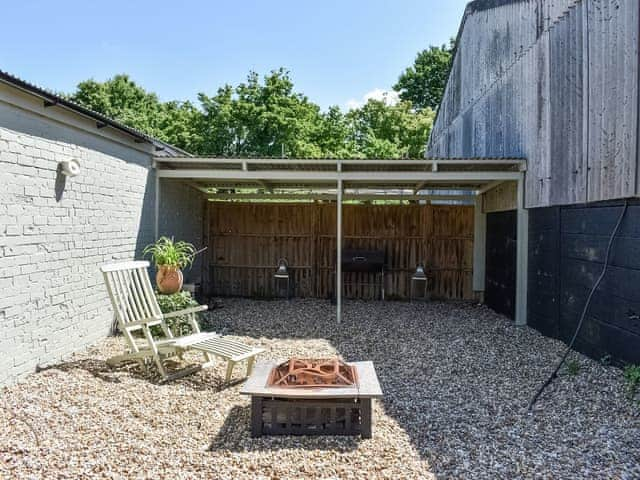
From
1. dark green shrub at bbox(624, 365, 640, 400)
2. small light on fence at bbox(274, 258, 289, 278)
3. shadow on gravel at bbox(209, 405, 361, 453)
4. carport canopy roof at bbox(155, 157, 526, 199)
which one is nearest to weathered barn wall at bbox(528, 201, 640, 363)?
dark green shrub at bbox(624, 365, 640, 400)

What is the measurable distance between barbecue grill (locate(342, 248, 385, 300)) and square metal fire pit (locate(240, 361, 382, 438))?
19.3ft

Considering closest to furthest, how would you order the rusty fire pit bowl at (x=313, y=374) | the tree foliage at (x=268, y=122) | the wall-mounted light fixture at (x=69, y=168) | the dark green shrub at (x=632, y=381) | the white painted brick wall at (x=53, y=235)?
the rusty fire pit bowl at (x=313, y=374) → the dark green shrub at (x=632, y=381) → the white painted brick wall at (x=53, y=235) → the wall-mounted light fixture at (x=69, y=168) → the tree foliage at (x=268, y=122)

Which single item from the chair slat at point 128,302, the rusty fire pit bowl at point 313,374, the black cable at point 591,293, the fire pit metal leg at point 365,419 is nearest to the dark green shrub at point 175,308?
the chair slat at point 128,302

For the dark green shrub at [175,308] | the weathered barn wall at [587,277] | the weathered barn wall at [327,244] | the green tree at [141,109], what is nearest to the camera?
the weathered barn wall at [587,277]

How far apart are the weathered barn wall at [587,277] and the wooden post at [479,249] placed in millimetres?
2408

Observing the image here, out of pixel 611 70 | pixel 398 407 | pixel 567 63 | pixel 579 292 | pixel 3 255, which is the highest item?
pixel 567 63

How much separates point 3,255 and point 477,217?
26.0 ft

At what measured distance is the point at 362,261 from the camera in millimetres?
9312

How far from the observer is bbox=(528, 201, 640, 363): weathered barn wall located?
15.3 feet

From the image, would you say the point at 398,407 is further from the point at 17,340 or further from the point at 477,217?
the point at 477,217

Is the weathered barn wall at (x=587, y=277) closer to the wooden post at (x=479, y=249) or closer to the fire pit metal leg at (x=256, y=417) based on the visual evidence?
the wooden post at (x=479, y=249)

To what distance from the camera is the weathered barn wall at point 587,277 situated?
15.3 feet

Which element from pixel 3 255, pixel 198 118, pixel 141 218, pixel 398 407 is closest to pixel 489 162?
pixel 398 407

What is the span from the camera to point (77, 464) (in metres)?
2.90
